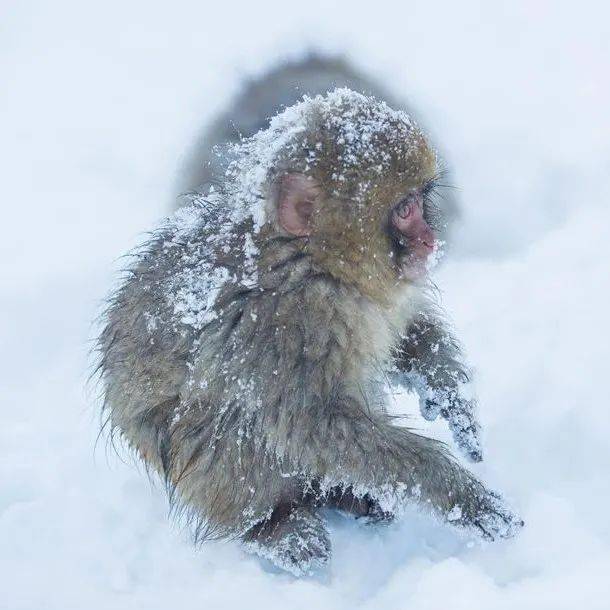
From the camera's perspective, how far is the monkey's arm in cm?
254

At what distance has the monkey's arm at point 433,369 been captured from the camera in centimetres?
254

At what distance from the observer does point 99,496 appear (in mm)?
2443

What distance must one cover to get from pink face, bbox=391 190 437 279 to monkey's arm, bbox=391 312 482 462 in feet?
1.54

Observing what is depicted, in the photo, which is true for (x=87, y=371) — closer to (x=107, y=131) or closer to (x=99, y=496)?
(x=99, y=496)

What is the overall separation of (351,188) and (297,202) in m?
0.14

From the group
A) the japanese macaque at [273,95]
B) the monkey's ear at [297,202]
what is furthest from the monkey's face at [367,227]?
the japanese macaque at [273,95]

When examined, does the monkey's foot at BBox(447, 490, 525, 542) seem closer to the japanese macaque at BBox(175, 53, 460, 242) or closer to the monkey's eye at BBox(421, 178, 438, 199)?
the monkey's eye at BBox(421, 178, 438, 199)

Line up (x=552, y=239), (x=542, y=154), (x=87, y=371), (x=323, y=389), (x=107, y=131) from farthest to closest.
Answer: (x=107, y=131) < (x=542, y=154) < (x=552, y=239) < (x=87, y=371) < (x=323, y=389)

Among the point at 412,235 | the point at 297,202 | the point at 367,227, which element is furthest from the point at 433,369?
the point at 297,202

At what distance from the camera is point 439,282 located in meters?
3.23

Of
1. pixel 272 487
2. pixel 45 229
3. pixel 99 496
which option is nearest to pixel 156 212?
pixel 45 229

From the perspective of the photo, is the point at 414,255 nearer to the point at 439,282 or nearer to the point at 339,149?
the point at 339,149

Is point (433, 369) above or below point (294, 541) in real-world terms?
above

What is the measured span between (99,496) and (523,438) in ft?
4.38
